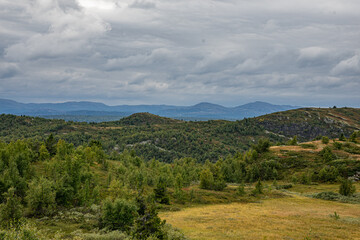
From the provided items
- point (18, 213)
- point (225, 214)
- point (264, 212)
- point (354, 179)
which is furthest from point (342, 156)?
point (18, 213)

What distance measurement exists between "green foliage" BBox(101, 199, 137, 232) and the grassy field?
30.9ft

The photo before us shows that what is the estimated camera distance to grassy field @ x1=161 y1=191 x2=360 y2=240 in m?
39.2

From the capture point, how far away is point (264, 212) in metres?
59.1

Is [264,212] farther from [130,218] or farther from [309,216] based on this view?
[130,218]

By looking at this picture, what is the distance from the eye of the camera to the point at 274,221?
161ft

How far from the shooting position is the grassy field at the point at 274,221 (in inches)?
1543

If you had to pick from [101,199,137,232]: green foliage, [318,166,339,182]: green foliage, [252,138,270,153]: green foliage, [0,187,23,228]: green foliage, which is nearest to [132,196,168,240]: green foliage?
[101,199,137,232]: green foliage

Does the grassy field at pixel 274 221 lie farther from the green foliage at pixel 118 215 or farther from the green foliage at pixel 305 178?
the green foliage at pixel 305 178

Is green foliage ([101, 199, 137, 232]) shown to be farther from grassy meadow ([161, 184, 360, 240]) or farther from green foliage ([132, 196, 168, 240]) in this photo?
green foliage ([132, 196, 168, 240])

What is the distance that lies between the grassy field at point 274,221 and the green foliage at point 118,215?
371 inches

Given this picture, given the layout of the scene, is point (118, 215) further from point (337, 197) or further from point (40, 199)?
point (337, 197)

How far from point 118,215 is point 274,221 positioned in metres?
30.2

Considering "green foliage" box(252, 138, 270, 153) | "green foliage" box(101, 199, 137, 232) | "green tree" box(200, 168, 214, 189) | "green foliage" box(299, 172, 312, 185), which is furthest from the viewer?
"green foliage" box(252, 138, 270, 153)

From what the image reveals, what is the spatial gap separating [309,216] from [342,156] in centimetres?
8725
